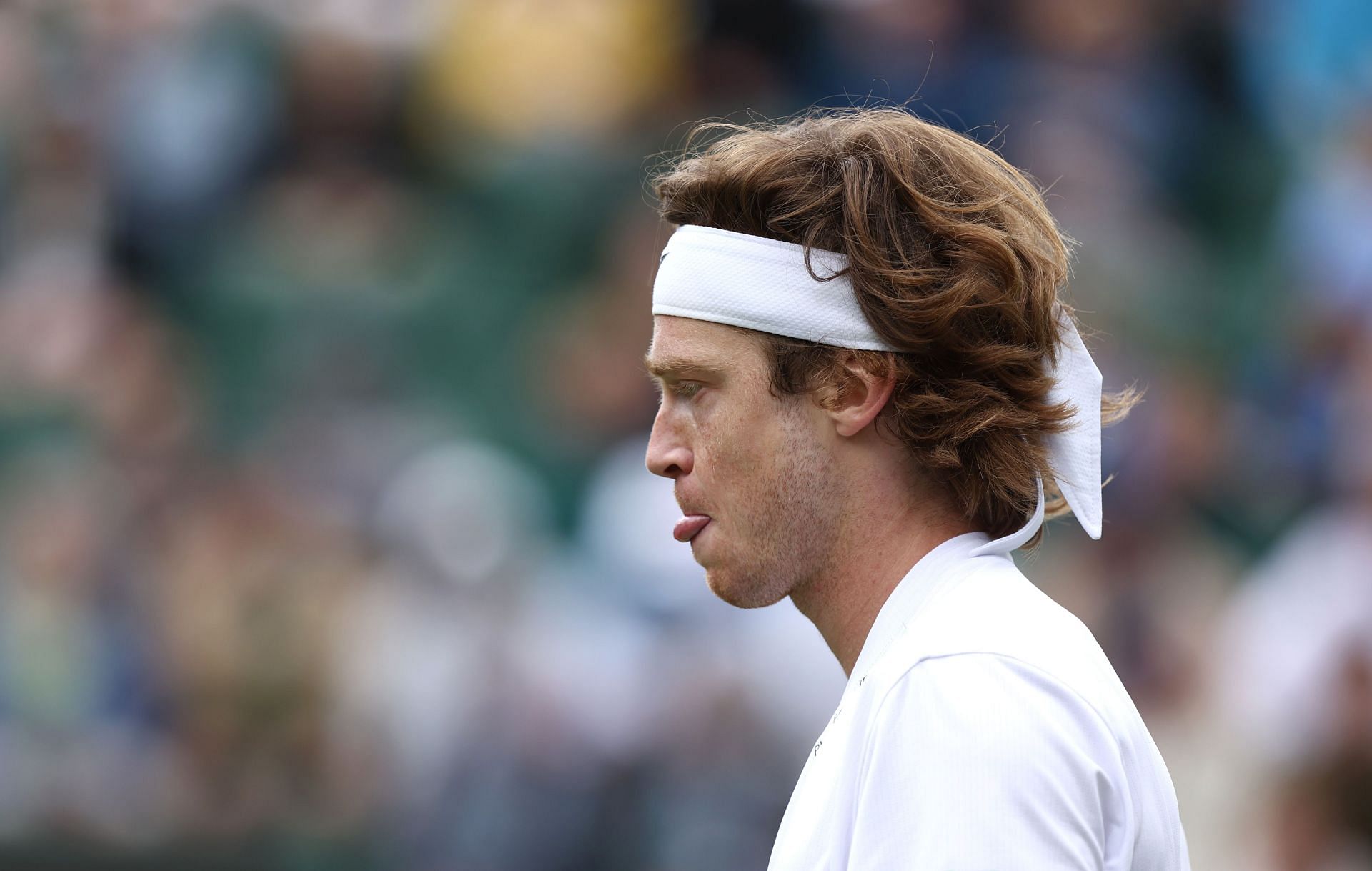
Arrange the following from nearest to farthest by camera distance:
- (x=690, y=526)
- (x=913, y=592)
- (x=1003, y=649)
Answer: (x=1003, y=649) < (x=913, y=592) < (x=690, y=526)

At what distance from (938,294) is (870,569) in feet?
1.33

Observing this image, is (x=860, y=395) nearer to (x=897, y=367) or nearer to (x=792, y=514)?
(x=897, y=367)

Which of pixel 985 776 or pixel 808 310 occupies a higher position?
pixel 808 310

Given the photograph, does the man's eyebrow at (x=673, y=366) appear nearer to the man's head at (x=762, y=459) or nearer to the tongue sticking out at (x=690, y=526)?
the man's head at (x=762, y=459)

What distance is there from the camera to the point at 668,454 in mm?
2438

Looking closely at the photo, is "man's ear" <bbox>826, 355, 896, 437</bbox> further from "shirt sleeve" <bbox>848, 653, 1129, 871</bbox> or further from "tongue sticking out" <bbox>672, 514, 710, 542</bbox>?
"shirt sleeve" <bbox>848, 653, 1129, 871</bbox>

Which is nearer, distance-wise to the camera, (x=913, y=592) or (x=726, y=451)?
(x=913, y=592)

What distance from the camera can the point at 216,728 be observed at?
6949 mm

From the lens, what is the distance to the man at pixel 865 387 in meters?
2.29

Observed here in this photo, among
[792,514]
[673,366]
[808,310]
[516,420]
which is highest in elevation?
[808,310]

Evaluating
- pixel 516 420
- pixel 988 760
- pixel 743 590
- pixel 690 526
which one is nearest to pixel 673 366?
pixel 690 526

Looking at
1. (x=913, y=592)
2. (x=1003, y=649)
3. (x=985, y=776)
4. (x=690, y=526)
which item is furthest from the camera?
(x=690, y=526)

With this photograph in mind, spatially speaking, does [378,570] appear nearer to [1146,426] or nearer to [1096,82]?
[1146,426]

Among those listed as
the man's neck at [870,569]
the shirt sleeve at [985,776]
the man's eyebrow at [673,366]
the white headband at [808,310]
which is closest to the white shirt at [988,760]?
the shirt sleeve at [985,776]
